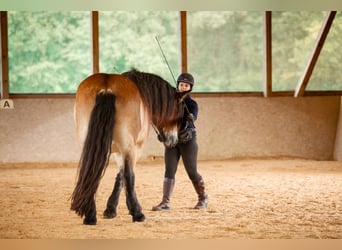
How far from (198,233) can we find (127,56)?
7315 millimetres

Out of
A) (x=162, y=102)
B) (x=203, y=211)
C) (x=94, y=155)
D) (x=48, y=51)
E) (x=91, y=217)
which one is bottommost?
(x=203, y=211)

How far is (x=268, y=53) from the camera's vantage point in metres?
12.6

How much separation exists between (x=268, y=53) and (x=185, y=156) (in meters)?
6.68

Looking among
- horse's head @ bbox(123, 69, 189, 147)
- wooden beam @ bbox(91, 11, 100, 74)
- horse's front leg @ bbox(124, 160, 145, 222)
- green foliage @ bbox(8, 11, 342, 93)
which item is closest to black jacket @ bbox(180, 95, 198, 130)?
horse's head @ bbox(123, 69, 189, 147)

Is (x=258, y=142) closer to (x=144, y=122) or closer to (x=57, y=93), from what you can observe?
(x=57, y=93)

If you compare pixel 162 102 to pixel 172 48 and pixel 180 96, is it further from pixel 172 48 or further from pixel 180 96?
pixel 172 48

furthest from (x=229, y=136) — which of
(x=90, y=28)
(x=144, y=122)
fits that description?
(x=144, y=122)

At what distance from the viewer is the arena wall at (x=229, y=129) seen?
11.7m

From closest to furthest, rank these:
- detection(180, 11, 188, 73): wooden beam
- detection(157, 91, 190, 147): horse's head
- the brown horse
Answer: the brown horse, detection(157, 91, 190, 147): horse's head, detection(180, 11, 188, 73): wooden beam

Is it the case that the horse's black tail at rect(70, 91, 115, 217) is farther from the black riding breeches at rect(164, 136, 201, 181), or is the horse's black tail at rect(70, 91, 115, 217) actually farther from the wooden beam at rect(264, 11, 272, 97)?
the wooden beam at rect(264, 11, 272, 97)

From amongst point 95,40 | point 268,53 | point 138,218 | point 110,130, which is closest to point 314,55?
point 268,53

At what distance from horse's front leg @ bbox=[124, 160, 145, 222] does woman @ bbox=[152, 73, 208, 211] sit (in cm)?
78

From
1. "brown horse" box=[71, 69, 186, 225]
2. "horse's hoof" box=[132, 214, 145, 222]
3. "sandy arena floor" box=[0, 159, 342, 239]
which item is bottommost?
A: "sandy arena floor" box=[0, 159, 342, 239]

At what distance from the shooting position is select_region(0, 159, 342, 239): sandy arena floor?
517 centimetres
